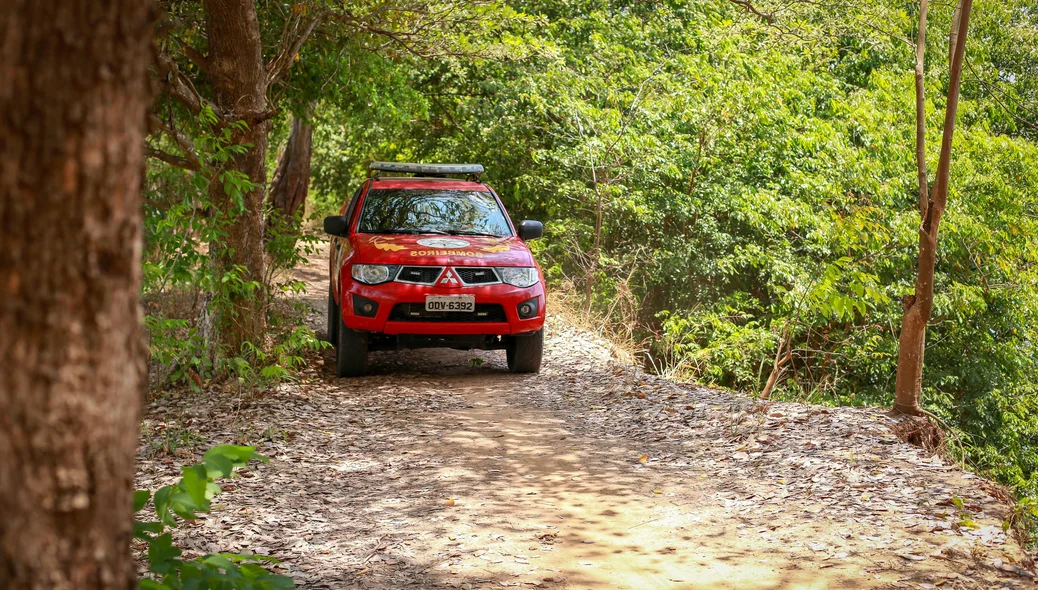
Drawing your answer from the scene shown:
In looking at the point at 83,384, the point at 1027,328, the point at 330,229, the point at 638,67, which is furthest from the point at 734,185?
the point at 83,384

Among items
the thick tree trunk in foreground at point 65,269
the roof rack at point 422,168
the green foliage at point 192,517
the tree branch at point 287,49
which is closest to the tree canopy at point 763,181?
the roof rack at point 422,168

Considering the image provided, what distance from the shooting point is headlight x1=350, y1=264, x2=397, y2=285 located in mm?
8938

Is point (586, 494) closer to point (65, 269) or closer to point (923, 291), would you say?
point (923, 291)

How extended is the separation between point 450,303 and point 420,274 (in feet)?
1.33

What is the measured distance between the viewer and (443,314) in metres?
9.01

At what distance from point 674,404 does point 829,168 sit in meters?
10.1

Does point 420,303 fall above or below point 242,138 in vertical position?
below

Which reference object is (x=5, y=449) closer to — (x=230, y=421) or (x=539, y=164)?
(x=230, y=421)

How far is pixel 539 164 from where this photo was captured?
59.1 feet

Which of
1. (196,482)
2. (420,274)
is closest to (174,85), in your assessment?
(420,274)

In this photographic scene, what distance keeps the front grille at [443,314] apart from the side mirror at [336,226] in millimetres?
1256

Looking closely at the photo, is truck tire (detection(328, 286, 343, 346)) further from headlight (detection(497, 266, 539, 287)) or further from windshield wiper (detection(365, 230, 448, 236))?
headlight (detection(497, 266, 539, 287))

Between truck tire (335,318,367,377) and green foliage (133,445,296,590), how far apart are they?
635 centimetres

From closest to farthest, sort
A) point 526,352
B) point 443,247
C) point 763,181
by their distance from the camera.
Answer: point 443,247, point 526,352, point 763,181
